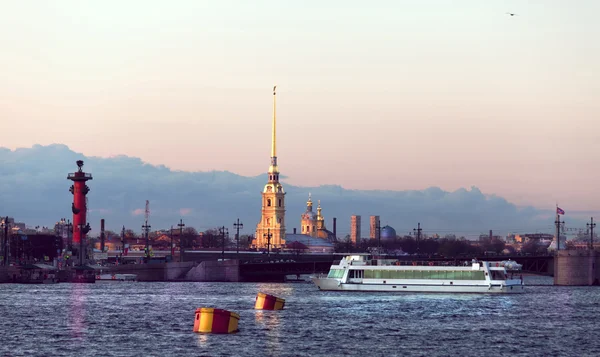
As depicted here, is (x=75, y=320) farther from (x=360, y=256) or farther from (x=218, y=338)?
(x=360, y=256)

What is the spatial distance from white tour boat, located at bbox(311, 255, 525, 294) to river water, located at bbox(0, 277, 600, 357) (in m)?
6.16

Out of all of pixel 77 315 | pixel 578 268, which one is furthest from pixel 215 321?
pixel 578 268

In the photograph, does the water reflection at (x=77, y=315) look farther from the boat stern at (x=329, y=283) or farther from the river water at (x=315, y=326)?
the boat stern at (x=329, y=283)

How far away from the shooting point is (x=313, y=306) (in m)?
114

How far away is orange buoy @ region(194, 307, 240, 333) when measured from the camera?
7744 cm

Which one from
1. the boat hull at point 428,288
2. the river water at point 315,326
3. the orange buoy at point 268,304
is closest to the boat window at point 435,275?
the boat hull at point 428,288

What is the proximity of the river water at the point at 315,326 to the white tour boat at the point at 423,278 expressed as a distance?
242 inches

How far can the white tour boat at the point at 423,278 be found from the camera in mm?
142250

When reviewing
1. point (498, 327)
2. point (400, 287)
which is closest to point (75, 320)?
point (498, 327)

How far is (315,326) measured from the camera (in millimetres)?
88188

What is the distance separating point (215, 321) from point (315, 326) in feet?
41.3

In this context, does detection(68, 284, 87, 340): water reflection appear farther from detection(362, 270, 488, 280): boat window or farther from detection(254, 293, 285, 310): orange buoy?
detection(362, 270, 488, 280): boat window

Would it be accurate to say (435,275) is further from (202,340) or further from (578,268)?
(202,340)

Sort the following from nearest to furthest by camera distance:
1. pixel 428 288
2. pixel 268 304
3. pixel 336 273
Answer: pixel 268 304 → pixel 428 288 → pixel 336 273
